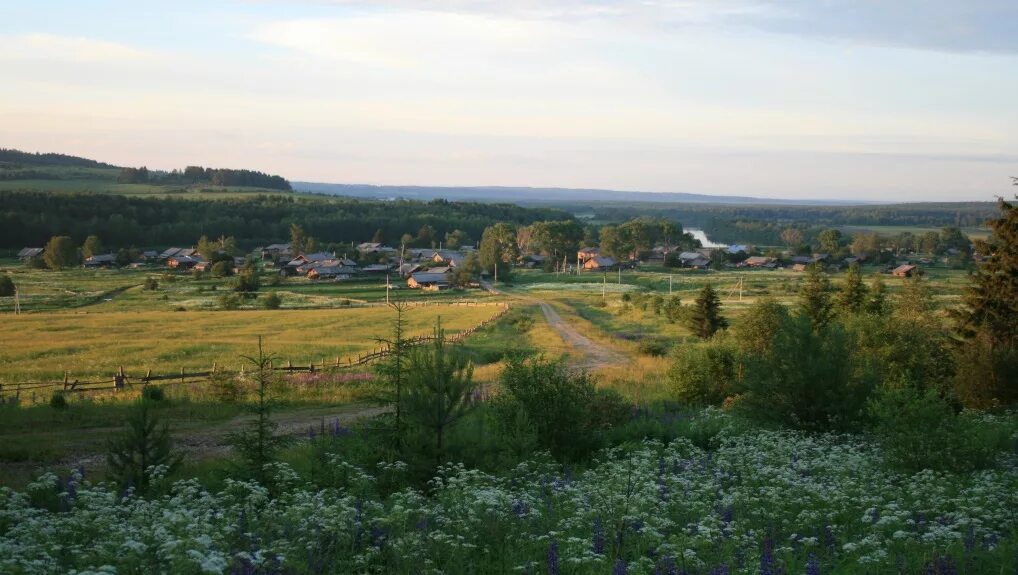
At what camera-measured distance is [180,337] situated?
165ft

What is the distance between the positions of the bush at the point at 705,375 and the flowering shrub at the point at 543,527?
13749mm

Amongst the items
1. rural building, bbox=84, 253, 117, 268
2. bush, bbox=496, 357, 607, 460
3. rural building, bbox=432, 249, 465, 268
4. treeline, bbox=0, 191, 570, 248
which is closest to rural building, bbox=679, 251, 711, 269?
Answer: rural building, bbox=432, 249, 465, 268

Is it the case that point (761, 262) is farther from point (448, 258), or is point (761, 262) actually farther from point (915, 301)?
point (915, 301)

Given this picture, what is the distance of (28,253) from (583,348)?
3362 inches

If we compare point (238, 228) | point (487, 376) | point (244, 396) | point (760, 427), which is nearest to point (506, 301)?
point (487, 376)

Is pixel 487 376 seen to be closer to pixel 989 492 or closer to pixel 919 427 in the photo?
pixel 919 427

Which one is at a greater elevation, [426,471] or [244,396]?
[426,471]

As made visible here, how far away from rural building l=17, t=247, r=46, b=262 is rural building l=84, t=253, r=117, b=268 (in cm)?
540

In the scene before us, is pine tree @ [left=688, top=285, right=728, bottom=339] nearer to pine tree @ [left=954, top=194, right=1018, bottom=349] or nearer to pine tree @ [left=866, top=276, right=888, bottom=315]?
pine tree @ [left=866, top=276, right=888, bottom=315]

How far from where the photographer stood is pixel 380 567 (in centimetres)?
768

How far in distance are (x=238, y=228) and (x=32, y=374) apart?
109 metres

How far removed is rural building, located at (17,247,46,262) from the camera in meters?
99.7

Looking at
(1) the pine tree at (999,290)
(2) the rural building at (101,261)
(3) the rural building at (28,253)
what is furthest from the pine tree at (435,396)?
(2) the rural building at (101,261)

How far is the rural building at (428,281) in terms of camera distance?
94806mm
